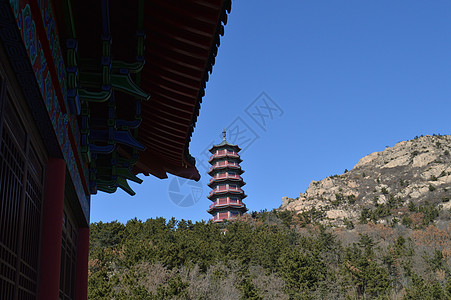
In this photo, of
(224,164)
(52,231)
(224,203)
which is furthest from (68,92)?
(224,164)

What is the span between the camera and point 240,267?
3522 cm

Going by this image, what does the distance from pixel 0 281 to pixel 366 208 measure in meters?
80.4

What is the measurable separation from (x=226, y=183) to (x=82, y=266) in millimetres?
53268

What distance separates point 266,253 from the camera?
38250mm

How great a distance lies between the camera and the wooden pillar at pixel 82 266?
252 inches

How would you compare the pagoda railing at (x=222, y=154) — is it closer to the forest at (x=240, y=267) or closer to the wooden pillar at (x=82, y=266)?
the forest at (x=240, y=267)

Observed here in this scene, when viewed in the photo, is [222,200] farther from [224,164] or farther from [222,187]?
[224,164]

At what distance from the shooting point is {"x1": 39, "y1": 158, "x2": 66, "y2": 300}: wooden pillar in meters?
4.03

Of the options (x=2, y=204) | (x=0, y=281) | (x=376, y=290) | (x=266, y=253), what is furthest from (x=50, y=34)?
(x=266, y=253)

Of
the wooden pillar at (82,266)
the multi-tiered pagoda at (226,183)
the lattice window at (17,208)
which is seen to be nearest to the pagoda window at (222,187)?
the multi-tiered pagoda at (226,183)

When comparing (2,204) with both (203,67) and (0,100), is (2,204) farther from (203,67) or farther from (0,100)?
(203,67)

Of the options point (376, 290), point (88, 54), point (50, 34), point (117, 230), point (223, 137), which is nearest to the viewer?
point (50, 34)

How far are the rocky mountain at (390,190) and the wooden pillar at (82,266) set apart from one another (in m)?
61.6

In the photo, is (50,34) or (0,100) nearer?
(0,100)
